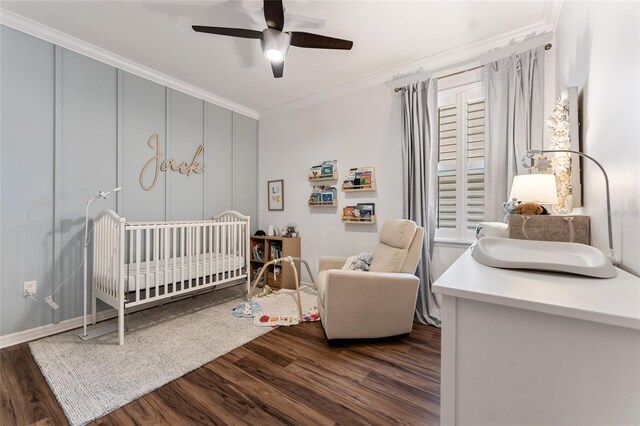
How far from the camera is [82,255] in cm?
242

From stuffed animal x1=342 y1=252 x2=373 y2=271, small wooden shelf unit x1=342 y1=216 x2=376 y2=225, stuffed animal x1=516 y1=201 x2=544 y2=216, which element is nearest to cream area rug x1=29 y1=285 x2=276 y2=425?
stuffed animal x1=342 y1=252 x2=373 y2=271

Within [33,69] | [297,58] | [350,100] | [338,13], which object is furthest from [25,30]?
[350,100]

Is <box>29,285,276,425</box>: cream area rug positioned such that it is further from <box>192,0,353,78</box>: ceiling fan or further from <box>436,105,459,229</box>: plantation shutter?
<box>192,0,353,78</box>: ceiling fan

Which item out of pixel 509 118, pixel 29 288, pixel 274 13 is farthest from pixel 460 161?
pixel 29 288

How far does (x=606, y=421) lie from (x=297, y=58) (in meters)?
2.94

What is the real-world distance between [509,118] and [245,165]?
318 centimetres

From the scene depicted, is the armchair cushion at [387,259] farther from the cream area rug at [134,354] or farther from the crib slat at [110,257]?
the crib slat at [110,257]

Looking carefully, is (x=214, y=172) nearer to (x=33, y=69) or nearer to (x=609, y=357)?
(x=33, y=69)

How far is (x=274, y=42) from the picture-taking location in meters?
1.83

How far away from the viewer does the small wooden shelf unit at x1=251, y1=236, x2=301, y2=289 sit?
11.2 feet

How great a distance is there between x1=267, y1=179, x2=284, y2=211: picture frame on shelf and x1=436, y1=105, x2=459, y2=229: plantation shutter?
6.84ft

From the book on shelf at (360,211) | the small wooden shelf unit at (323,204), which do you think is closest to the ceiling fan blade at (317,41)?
the book on shelf at (360,211)

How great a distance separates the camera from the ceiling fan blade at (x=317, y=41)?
1887mm

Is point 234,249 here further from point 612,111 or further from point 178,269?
point 612,111
